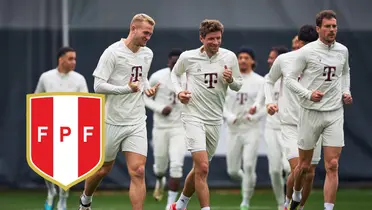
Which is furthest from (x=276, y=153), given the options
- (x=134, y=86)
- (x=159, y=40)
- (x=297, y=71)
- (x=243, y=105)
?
(x=159, y=40)

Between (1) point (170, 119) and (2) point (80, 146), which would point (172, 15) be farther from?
(2) point (80, 146)

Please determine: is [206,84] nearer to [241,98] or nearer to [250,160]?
[250,160]

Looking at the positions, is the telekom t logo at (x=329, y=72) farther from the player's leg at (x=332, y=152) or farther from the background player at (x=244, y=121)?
the background player at (x=244, y=121)

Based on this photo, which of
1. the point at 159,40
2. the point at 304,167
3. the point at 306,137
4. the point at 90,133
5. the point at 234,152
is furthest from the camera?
the point at 159,40

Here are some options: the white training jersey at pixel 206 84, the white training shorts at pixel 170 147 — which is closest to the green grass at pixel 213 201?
the white training shorts at pixel 170 147

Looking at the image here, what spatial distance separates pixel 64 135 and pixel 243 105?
24.3 ft

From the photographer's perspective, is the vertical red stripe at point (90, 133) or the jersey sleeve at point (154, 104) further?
the jersey sleeve at point (154, 104)

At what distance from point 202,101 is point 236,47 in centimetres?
702

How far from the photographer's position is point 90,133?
8.89 meters

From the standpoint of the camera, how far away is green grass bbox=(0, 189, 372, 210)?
15.5 m

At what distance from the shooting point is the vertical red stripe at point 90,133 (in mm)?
8773

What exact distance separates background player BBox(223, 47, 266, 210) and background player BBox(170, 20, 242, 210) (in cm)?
364

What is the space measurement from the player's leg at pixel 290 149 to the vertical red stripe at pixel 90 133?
4542 millimetres

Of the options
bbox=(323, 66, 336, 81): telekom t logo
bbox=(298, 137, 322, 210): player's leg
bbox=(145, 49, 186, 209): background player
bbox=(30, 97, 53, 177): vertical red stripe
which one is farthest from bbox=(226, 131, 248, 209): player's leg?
bbox=(30, 97, 53, 177): vertical red stripe
